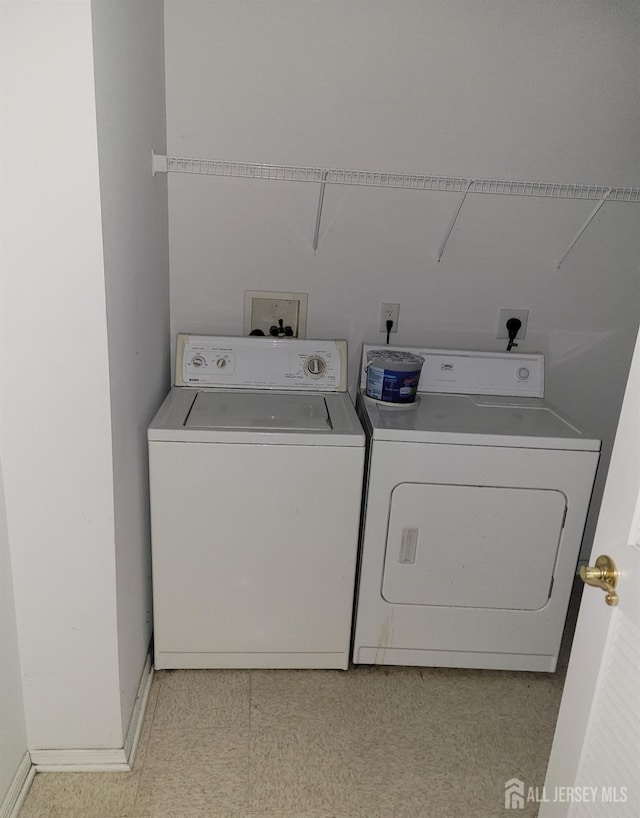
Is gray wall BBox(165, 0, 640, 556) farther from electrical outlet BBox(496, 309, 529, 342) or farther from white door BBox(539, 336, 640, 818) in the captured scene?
white door BBox(539, 336, 640, 818)

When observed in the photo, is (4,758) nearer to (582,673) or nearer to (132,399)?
(132,399)

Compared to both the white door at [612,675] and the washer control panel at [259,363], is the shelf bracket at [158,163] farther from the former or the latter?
the white door at [612,675]

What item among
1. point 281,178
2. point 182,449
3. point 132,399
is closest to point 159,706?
point 182,449

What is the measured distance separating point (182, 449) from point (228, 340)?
588 millimetres

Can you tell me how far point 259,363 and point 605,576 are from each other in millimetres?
1409

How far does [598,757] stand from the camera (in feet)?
3.31

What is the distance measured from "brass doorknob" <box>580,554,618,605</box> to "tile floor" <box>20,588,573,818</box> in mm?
887

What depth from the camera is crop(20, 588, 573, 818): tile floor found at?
149 cm

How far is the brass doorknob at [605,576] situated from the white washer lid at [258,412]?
2.97 ft

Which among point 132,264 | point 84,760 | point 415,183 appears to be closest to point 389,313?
point 415,183

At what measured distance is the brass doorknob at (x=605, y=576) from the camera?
0.97 metres

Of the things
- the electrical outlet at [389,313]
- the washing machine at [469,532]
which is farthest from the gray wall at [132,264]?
the electrical outlet at [389,313]

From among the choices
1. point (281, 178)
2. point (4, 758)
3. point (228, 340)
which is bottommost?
point (4, 758)

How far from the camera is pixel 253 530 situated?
5.79ft
